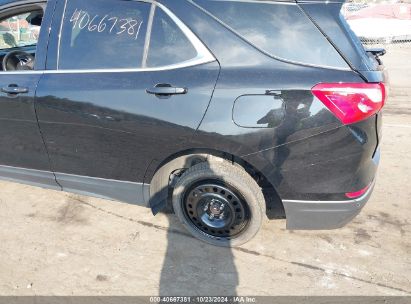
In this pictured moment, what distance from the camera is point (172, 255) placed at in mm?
2883

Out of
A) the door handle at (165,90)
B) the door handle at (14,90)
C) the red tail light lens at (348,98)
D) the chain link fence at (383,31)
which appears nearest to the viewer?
the red tail light lens at (348,98)

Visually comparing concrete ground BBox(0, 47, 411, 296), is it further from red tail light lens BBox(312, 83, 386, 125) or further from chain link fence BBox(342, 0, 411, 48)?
chain link fence BBox(342, 0, 411, 48)

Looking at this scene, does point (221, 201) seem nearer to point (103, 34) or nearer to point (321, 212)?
point (321, 212)

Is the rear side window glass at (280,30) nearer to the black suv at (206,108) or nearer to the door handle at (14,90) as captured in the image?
the black suv at (206,108)

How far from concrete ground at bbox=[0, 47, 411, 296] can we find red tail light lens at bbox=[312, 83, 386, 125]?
1123 mm

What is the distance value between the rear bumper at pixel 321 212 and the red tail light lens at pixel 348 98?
24.3 inches

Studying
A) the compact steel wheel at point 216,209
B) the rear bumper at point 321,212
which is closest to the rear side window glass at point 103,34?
the compact steel wheel at point 216,209

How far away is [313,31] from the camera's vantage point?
7.69ft

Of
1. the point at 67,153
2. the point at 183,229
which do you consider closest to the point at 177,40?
the point at 67,153

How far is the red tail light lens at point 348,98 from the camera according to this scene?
230 centimetres

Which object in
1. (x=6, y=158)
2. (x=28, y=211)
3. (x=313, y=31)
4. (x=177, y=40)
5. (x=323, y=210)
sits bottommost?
(x=28, y=211)

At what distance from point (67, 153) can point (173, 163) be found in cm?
88

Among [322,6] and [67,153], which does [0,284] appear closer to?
[67,153]

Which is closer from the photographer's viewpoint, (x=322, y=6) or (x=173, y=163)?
(x=322, y=6)
